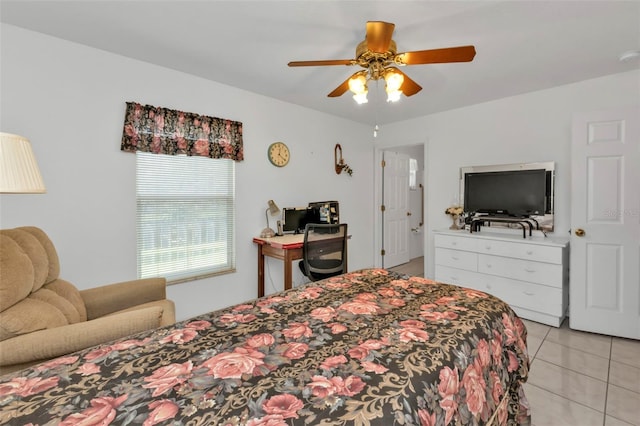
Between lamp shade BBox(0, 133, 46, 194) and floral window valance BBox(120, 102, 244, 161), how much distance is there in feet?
3.79

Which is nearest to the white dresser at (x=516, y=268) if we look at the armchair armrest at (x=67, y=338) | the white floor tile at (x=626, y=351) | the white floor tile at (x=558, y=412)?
the white floor tile at (x=626, y=351)

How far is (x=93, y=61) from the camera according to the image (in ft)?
7.47

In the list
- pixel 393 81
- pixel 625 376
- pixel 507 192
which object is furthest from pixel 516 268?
pixel 393 81

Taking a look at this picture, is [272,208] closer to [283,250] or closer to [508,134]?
[283,250]

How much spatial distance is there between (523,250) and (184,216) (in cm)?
343

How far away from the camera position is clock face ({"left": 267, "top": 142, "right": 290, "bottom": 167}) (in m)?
3.38

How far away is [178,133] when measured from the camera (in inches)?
106

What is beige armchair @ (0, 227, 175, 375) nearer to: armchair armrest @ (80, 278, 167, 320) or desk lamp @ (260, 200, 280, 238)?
armchair armrest @ (80, 278, 167, 320)

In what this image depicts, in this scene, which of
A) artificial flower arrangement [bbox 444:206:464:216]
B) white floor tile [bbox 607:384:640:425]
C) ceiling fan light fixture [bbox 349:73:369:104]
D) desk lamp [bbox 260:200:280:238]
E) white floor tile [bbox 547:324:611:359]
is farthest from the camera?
artificial flower arrangement [bbox 444:206:464:216]

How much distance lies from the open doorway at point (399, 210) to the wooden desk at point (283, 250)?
6.30ft

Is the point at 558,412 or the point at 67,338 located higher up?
the point at 67,338

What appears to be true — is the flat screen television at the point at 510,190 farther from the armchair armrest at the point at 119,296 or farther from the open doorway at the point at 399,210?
the armchair armrest at the point at 119,296

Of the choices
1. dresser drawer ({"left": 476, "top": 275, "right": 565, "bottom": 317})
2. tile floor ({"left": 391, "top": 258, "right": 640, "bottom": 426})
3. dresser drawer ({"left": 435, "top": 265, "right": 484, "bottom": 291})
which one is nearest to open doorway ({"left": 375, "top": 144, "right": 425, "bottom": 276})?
dresser drawer ({"left": 435, "top": 265, "right": 484, "bottom": 291})

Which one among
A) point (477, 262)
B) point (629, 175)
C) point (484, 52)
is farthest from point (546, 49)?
point (477, 262)
